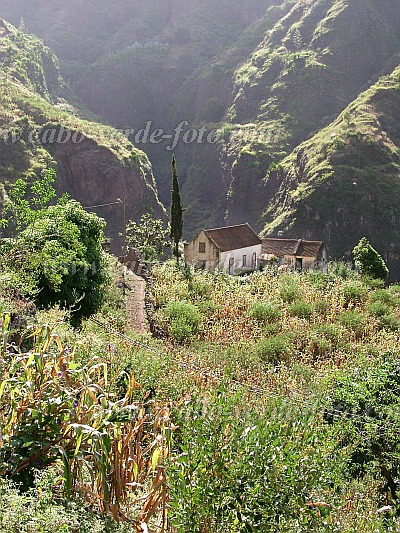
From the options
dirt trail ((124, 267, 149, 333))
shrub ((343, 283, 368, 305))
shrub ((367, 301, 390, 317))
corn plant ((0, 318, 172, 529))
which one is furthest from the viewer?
shrub ((343, 283, 368, 305))

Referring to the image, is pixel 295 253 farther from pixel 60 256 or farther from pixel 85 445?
pixel 85 445

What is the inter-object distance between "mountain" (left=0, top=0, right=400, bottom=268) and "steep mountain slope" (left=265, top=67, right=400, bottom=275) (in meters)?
0.12

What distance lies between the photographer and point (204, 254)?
28.4 meters

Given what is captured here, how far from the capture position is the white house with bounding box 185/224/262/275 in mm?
28025

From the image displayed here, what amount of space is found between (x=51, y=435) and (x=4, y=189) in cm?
3169

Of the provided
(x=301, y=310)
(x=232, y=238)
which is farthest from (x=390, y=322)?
(x=232, y=238)

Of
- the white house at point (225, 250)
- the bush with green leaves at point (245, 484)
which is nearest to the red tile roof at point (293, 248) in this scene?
→ the white house at point (225, 250)

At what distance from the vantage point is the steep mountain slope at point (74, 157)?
127ft

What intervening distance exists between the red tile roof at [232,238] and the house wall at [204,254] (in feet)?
0.94

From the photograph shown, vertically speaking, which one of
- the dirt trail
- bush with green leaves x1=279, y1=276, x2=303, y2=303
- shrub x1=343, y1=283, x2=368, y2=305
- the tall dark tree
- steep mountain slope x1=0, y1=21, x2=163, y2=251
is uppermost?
steep mountain slope x1=0, y1=21, x2=163, y2=251

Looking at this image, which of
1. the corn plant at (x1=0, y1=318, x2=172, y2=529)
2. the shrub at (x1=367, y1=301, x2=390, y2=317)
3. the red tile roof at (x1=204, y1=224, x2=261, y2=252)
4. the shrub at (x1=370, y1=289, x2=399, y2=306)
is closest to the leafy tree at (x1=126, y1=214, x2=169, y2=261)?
the red tile roof at (x1=204, y1=224, x2=261, y2=252)

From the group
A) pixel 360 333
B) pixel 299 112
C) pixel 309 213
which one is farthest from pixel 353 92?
pixel 360 333

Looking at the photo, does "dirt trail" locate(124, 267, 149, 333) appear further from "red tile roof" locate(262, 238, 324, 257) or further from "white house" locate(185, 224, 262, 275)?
"red tile roof" locate(262, 238, 324, 257)

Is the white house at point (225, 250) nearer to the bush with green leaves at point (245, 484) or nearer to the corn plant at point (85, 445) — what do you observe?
the corn plant at point (85, 445)
